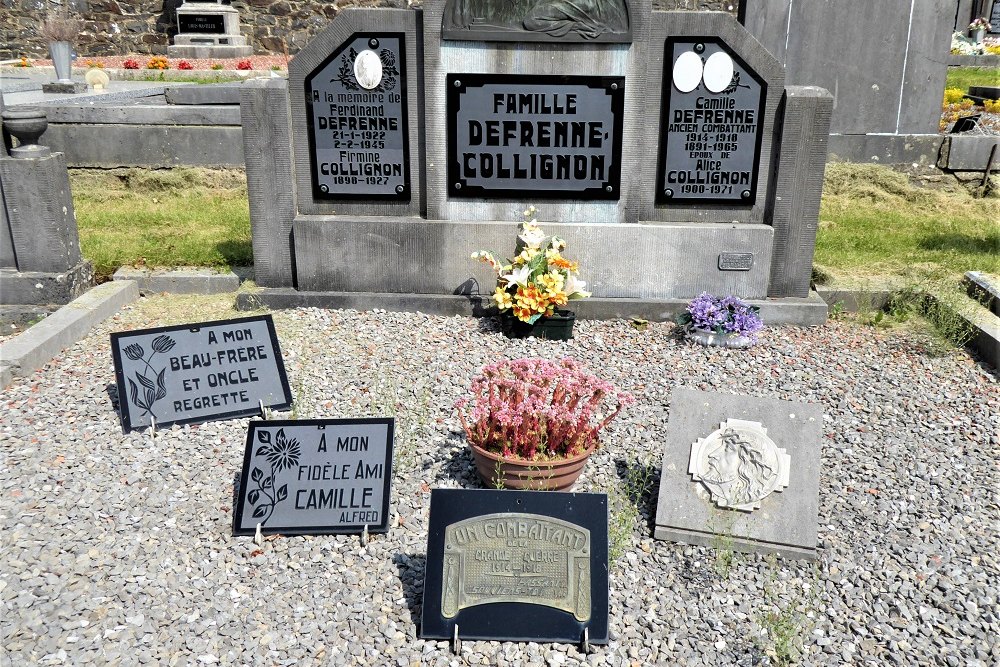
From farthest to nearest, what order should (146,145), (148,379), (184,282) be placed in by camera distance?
(146,145) → (184,282) → (148,379)

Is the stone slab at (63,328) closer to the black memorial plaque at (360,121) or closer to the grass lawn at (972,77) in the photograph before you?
the black memorial plaque at (360,121)

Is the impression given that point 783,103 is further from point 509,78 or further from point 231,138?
point 231,138

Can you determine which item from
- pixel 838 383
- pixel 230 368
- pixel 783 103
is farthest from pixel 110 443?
pixel 783 103

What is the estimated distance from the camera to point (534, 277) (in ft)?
20.0

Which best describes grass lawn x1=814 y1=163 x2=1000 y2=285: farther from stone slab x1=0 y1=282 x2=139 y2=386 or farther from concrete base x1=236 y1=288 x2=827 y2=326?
stone slab x1=0 y1=282 x2=139 y2=386

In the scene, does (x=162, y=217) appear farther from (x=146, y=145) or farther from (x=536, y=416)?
(x=536, y=416)

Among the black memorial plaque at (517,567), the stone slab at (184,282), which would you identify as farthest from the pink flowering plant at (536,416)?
the stone slab at (184,282)

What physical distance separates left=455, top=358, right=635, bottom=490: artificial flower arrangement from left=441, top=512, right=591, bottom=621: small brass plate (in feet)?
2.01

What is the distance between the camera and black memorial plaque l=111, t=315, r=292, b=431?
4.72 metres

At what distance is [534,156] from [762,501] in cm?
342

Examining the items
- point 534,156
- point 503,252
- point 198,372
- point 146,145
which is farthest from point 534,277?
point 146,145

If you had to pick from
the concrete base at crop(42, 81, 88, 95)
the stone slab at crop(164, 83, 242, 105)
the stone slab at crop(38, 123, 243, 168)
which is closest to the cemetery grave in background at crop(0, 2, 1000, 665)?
the stone slab at crop(38, 123, 243, 168)

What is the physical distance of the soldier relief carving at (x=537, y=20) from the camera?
5973 mm

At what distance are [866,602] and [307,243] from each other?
4.63 meters
